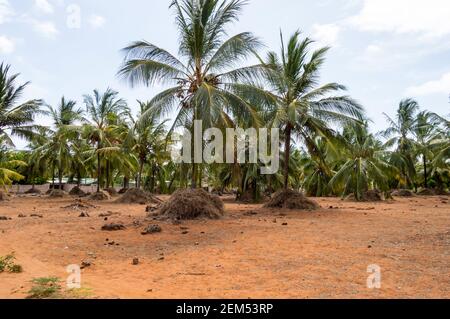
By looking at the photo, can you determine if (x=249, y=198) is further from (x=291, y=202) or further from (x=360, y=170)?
(x=291, y=202)

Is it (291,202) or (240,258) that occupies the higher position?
(291,202)

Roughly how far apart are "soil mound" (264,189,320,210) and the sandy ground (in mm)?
4069

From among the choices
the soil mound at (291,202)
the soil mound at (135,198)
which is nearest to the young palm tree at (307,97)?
the soil mound at (291,202)

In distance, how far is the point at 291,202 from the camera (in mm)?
15633

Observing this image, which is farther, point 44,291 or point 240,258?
point 240,258

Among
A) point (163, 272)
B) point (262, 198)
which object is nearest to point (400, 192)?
point (262, 198)

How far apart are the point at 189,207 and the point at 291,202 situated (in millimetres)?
5202

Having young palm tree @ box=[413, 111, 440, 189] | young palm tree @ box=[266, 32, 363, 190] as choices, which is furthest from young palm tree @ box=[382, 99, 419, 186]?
young palm tree @ box=[266, 32, 363, 190]

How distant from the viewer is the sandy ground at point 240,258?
4.88 metres

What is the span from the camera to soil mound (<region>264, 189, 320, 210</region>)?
15.6 meters

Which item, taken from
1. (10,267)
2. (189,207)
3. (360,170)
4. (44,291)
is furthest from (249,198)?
(44,291)

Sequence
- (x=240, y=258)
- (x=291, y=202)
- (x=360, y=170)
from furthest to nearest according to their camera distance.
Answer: (x=360, y=170), (x=291, y=202), (x=240, y=258)

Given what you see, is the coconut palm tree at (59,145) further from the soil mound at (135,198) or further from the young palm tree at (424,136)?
the young palm tree at (424,136)
